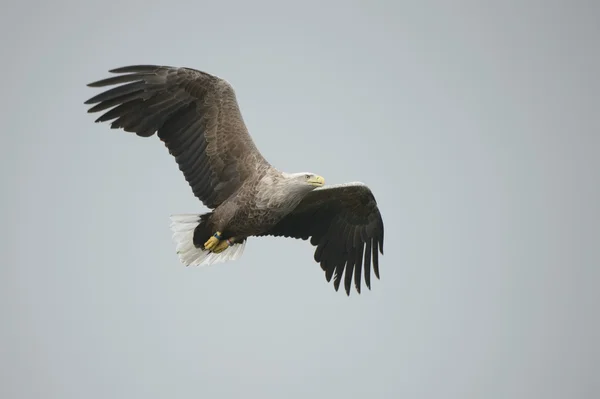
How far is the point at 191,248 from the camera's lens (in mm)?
9727

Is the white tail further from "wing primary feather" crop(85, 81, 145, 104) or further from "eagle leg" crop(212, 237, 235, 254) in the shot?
"wing primary feather" crop(85, 81, 145, 104)

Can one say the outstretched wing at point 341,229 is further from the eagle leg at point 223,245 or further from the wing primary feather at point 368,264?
the eagle leg at point 223,245

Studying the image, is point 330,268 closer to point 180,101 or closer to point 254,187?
point 254,187

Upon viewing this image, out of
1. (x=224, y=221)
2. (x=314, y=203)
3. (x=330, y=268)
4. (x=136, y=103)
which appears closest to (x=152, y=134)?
(x=136, y=103)

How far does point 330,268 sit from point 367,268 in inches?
16.6

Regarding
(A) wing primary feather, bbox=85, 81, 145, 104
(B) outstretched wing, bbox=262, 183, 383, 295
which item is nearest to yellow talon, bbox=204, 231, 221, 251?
(B) outstretched wing, bbox=262, 183, 383, 295

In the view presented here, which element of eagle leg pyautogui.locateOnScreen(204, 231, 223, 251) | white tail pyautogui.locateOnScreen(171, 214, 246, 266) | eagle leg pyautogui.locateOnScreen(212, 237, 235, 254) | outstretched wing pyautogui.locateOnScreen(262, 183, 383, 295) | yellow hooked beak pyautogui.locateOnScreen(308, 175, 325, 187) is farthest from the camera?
outstretched wing pyautogui.locateOnScreen(262, 183, 383, 295)

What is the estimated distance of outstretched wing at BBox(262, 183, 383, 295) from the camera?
9805 millimetres

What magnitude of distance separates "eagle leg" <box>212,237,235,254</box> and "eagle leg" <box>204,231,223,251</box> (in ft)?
0.18

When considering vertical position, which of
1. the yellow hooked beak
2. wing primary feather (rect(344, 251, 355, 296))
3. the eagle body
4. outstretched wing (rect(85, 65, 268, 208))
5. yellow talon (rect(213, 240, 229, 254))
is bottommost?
wing primary feather (rect(344, 251, 355, 296))

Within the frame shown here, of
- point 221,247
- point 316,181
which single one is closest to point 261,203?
point 316,181

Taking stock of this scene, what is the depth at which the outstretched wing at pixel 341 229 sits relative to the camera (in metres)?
9.80

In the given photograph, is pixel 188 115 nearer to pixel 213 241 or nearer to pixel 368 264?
pixel 213 241

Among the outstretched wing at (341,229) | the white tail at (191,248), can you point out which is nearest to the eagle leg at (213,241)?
the white tail at (191,248)
